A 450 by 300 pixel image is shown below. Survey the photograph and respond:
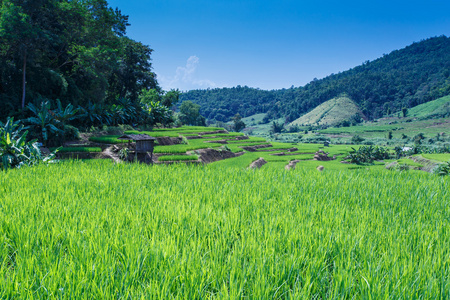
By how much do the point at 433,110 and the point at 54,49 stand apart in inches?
4374

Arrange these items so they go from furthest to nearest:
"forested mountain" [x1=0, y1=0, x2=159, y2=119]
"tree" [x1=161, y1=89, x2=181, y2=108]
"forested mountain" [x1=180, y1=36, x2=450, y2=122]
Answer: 1. "forested mountain" [x1=180, y1=36, x2=450, y2=122]
2. "tree" [x1=161, y1=89, x2=181, y2=108]
3. "forested mountain" [x1=0, y1=0, x2=159, y2=119]

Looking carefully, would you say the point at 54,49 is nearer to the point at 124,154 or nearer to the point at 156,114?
the point at 156,114

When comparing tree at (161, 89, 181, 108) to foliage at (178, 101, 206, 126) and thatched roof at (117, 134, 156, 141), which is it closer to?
foliage at (178, 101, 206, 126)

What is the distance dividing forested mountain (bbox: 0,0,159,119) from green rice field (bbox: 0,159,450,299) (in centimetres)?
1487

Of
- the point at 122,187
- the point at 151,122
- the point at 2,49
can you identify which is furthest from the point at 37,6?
the point at 122,187

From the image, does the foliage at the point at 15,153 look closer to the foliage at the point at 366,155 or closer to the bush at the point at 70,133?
the bush at the point at 70,133

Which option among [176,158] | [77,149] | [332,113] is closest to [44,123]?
[77,149]

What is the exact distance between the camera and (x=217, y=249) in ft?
7.00

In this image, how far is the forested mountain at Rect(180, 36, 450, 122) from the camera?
114 m

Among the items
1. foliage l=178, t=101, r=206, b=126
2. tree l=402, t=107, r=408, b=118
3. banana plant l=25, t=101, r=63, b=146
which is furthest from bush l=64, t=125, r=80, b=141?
tree l=402, t=107, r=408, b=118

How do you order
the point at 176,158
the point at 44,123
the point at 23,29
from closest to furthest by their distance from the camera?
1. the point at 44,123
2. the point at 23,29
3. the point at 176,158

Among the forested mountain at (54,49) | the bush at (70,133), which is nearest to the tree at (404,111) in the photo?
the forested mountain at (54,49)

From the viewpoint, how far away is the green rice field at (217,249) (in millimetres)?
1653

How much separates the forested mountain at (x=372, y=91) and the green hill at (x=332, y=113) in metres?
5.30
